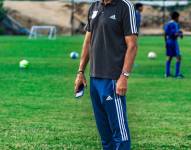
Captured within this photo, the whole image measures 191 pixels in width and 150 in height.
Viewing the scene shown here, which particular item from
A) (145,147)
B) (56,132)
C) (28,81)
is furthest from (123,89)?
(28,81)

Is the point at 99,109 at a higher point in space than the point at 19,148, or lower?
higher

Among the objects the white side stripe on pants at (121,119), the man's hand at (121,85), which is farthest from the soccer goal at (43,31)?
the man's hand at (121,85)

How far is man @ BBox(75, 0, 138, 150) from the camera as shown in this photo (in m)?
7.66

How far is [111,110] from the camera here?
7.77 m

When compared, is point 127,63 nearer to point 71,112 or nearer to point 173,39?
point 71,112

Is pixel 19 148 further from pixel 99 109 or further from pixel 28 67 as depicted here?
pixel 28 67

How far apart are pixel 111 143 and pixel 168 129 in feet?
13.6

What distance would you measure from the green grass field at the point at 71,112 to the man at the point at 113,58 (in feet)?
7.98

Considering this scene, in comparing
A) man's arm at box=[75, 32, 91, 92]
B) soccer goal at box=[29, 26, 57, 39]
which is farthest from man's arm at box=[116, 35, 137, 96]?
soccer goal at box=[29, 26, 57, 39]

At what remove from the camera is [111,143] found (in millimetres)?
8023

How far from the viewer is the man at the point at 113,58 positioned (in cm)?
766

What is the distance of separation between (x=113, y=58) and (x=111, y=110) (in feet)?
1.73

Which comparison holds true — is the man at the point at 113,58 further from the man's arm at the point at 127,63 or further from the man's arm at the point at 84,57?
the man's arm at the point at 84,57

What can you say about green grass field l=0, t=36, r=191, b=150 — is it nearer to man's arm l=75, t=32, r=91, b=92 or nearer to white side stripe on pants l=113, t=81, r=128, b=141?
man's arm l=75, t=32, r=91, b=92
